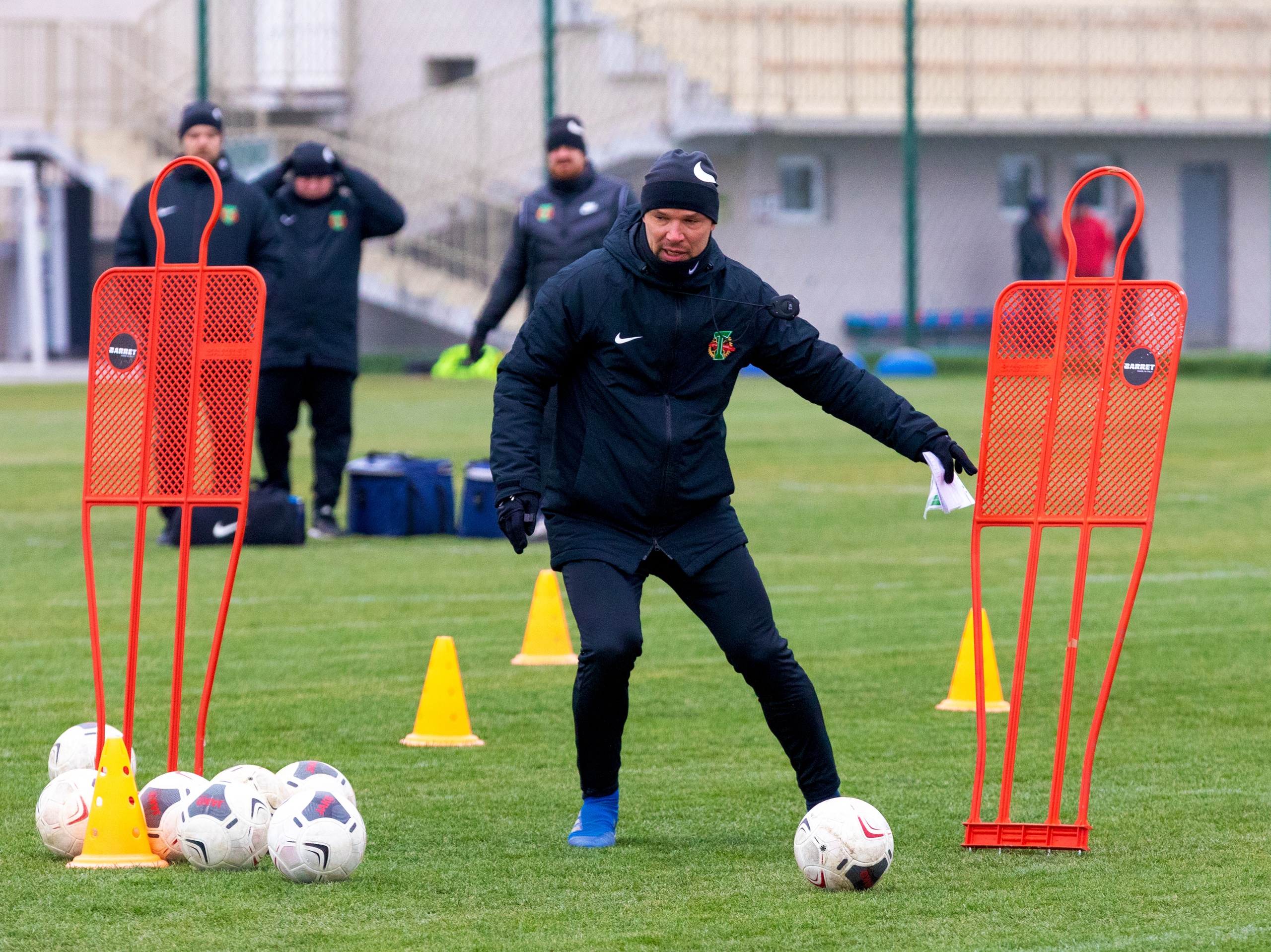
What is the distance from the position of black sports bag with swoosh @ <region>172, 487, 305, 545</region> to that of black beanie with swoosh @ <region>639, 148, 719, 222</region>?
7.35 metres

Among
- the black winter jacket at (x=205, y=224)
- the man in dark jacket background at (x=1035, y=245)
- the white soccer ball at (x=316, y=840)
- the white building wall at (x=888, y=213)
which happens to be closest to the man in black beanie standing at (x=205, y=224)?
the black winter jacket at (x=205, y=224)

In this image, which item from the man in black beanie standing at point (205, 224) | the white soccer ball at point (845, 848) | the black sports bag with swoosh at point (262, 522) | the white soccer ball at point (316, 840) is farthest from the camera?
the black sports bag with swoosh at point (262, 522)

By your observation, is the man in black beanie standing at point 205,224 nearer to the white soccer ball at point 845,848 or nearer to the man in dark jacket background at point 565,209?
the man in dark jacket background at point 565,209

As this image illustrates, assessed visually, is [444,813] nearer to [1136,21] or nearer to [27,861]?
[27,861]

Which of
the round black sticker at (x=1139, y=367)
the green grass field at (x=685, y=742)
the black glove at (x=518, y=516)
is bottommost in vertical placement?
the green grass field at (x=685, y=742)

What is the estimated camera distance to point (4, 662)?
893cm

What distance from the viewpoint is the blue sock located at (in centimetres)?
596

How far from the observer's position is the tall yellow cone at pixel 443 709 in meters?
7.36

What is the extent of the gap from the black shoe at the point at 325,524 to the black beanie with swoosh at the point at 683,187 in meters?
7.91

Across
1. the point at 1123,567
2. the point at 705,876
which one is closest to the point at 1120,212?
the point at 1123,567

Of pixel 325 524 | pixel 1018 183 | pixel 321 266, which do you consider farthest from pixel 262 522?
pixel 1018 183

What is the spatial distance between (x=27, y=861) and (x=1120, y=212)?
31.7m

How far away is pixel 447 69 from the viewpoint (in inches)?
1346

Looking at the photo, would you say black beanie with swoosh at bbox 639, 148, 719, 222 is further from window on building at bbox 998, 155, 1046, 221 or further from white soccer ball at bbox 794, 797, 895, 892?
window on building at bbox 998, 155, 1046, 221
